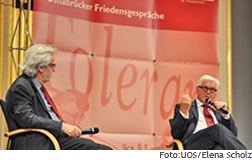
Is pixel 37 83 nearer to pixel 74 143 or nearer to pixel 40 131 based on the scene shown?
pixel 40 131

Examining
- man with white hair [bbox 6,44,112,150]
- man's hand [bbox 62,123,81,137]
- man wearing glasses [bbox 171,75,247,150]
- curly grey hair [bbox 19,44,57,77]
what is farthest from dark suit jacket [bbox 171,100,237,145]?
curly grey hair [bbox 19,44,57,77]

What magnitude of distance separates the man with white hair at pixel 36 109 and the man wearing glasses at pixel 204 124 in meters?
0.83

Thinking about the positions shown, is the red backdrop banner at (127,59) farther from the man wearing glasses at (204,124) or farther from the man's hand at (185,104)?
the man's hand at (185,104)

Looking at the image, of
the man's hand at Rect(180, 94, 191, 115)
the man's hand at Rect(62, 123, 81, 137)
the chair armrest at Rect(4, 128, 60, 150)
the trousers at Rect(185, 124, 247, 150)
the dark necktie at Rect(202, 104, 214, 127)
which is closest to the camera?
the chair armrest at Rect(4, 128, 60, 150)

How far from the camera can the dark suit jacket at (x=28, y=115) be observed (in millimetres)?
2521

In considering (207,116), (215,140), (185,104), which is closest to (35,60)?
(185,104)

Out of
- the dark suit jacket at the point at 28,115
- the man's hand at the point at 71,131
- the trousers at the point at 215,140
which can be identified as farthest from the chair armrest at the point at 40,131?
the trousers at the point at 215,140

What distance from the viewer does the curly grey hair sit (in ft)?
9.25

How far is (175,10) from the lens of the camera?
174 inches

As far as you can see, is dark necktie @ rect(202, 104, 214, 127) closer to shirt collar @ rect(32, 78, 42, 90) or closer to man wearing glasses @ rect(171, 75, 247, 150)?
man wearing glasses @ rect(171, 75, 247, 150)

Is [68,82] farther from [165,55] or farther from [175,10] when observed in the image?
[175,10]

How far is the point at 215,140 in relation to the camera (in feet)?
9.85

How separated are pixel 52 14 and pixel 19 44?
0.48m

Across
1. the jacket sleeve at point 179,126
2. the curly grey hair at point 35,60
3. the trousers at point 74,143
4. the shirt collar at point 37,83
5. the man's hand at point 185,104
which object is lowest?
the trousers at point 74,143
